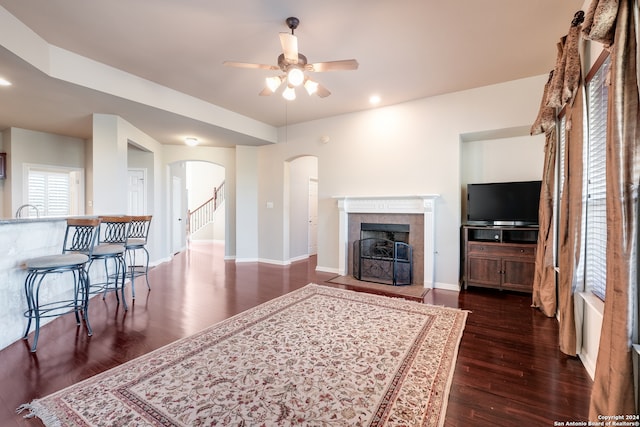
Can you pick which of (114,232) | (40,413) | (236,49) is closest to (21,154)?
(114,232)

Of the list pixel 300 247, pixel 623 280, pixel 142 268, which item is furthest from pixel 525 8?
pixel 142 268

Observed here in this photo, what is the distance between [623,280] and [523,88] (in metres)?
3.52

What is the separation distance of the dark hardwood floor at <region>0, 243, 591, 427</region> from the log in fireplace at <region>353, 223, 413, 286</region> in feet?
2.18

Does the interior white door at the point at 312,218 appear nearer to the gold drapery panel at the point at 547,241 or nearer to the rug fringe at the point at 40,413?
the gold drapery panel at the point at 547,241

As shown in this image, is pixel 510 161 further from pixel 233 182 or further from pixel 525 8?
pixel 233 182

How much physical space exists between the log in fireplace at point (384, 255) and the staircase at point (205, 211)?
7.44 m

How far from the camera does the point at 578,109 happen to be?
7.61ft

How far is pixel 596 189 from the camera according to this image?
2.19m

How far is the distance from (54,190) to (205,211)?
17.7 feet

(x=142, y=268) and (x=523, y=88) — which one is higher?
(x=523, y=88)

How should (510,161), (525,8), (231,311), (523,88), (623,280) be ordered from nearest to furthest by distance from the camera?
(623,280), (525,8), (231,311), (523,88), (510,161)

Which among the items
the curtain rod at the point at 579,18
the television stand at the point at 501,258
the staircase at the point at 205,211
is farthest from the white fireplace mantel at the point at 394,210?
the staircase at the point at 205,211

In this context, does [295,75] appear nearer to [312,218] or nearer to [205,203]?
[312,218]

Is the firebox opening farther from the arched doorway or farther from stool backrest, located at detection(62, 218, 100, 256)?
the arched doorway
